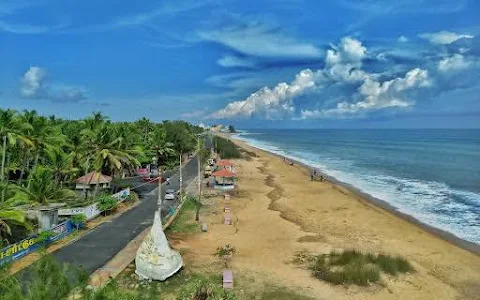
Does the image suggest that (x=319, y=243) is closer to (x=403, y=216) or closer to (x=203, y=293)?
(x=203, y=293)

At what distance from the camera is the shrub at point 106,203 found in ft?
107

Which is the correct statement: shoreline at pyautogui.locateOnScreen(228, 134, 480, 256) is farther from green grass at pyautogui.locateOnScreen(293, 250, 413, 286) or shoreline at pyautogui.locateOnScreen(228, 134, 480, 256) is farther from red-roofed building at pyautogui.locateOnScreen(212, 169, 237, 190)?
red-roofed building at pyautogui.locateOnScreen(212, 169, 237, 190)

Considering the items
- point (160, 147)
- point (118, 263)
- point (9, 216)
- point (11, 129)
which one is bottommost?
point (118, 263)

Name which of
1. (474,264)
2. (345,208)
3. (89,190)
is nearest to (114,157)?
(89,190)

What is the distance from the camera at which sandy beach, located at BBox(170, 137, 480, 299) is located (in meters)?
20.9

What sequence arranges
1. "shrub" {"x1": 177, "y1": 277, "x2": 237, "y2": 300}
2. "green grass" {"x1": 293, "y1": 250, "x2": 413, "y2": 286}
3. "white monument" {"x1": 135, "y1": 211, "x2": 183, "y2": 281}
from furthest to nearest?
"green grass" {"x1": 293, "y1": 250, "x2": 413, "y2": 286}, "white monument" {"x1": 135, "y1": 211, "x2": 183, "y2": 281}, "shrub" {"x1": 177, "y1": 277, "x2": 237, "y2": 300}

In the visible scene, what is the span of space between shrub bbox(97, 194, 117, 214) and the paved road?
3.87ft

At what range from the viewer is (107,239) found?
87.2 feet

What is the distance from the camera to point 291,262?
24047 mm

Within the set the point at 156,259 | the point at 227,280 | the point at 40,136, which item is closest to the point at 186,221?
the point at 156,259

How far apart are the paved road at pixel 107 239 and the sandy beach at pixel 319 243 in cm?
334

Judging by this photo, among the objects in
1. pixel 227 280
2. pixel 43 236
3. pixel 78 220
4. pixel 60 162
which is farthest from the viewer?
pixel 60 162

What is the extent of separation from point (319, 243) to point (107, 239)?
13748 mm

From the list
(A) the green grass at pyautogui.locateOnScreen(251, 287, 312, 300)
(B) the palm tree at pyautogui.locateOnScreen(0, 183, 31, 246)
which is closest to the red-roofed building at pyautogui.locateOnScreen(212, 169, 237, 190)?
(B) the palm tree at pyautogui.locateOnScreen(0, 183, 31, 246)
